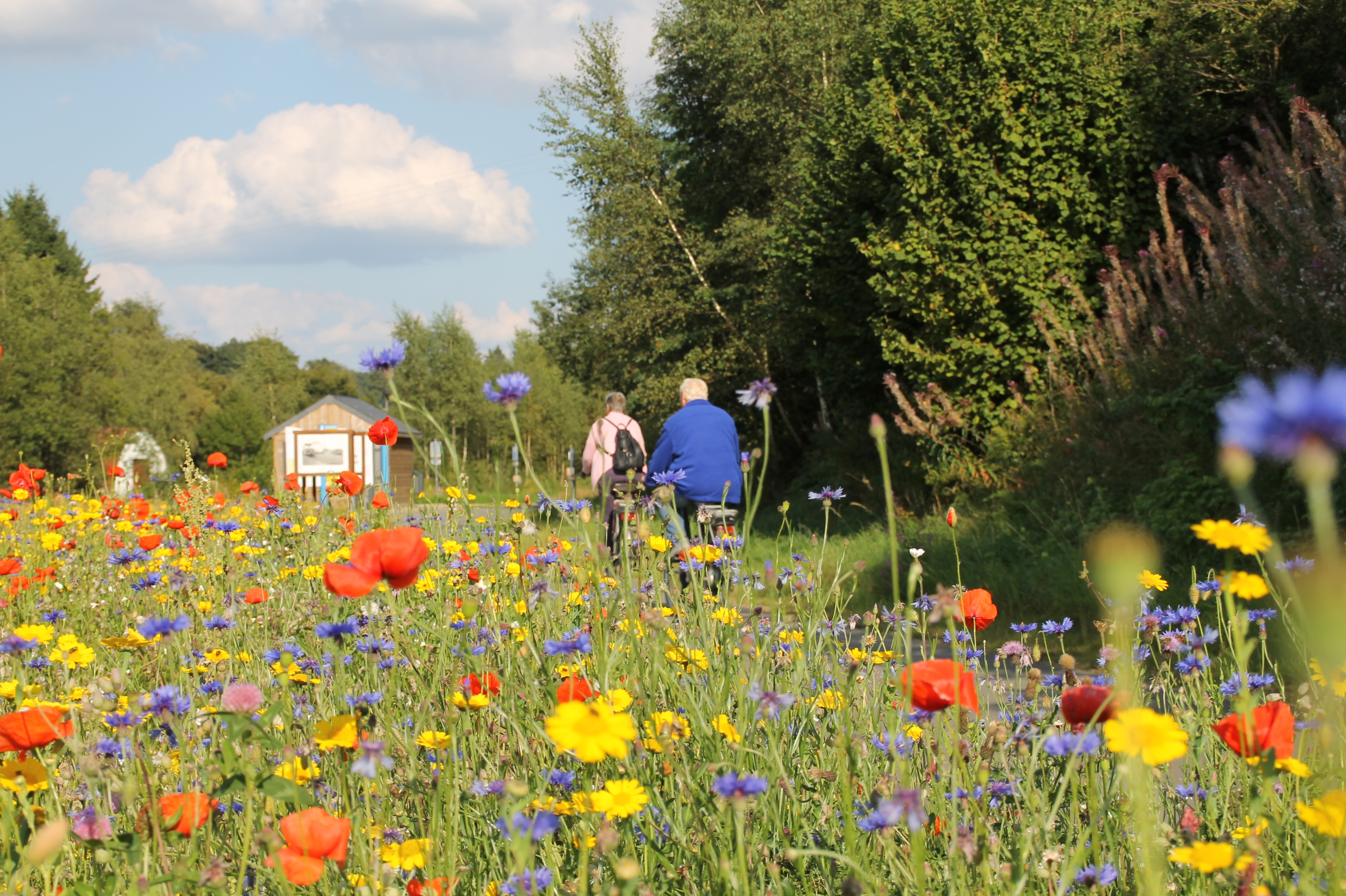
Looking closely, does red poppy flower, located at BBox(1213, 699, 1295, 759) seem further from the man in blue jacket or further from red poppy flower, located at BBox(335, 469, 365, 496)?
the man in blue jacket

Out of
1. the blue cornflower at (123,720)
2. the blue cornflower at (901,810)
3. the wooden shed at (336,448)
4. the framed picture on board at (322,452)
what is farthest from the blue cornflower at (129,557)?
the framed picture on board at (322,452)

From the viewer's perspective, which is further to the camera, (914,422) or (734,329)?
(734,329)

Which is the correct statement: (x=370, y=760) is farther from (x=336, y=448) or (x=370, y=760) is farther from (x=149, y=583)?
(x=336, y=448)

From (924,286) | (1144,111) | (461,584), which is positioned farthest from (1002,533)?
(461,584)

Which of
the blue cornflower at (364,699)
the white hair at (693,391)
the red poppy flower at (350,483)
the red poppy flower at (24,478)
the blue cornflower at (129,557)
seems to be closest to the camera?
the blue cornflower at (364,699)

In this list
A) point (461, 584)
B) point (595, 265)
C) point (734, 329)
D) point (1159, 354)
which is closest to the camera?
point (461, 584)

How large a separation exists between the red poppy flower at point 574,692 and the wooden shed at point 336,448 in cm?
285

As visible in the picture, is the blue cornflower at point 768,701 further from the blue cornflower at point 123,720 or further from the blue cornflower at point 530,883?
the blue cornflower at point 123,720

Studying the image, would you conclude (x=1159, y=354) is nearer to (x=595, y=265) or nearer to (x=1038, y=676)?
(x=1038, y=676)

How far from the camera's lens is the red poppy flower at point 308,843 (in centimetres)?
117

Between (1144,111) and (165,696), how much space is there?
9832 millimetres

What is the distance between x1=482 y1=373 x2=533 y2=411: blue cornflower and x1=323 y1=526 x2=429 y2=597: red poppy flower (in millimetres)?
385

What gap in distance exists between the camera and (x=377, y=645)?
→ 1.87 m

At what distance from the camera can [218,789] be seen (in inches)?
48.1
